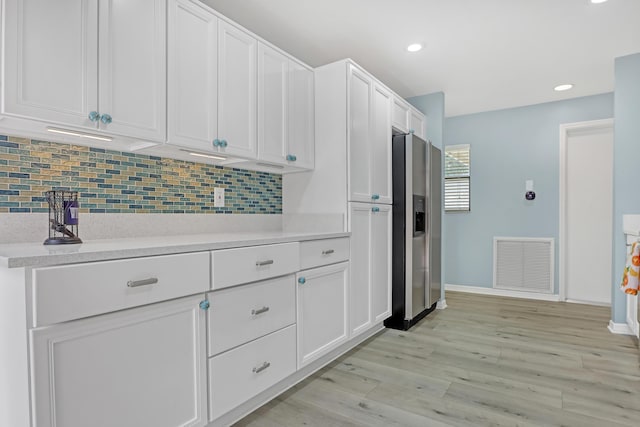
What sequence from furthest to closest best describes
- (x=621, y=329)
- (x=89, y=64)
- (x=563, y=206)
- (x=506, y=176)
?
1. (x=506, y=176)
2. (x=563, y=206)
3. (x=621, y=329)
4. (x=89, y=64)

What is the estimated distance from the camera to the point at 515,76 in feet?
11.2

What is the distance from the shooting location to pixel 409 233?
Result: 10.2 feet

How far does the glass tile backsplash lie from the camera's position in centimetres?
145

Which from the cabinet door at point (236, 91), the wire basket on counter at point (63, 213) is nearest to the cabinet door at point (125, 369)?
the wire basket on counter at point (63, 213)

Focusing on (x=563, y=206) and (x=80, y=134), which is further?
(x=563, y=206)

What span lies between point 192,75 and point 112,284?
1.08 meters

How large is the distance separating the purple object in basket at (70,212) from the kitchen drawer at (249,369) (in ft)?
2.68

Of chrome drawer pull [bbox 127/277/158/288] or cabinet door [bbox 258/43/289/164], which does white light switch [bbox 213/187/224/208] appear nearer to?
cabinet door [bbox 258/43/289/164]

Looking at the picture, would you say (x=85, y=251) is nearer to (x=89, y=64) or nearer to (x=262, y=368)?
(x=89, y=64)

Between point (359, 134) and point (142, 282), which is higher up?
point (359, 134)

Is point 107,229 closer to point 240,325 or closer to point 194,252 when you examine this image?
point 194,252

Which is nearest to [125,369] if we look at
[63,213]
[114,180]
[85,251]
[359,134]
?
[85,251]

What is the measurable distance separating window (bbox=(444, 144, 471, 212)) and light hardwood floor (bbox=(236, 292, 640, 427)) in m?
1.84

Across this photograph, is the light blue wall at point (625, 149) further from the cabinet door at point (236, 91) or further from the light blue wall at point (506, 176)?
the cabinet door at point (236, 91)
